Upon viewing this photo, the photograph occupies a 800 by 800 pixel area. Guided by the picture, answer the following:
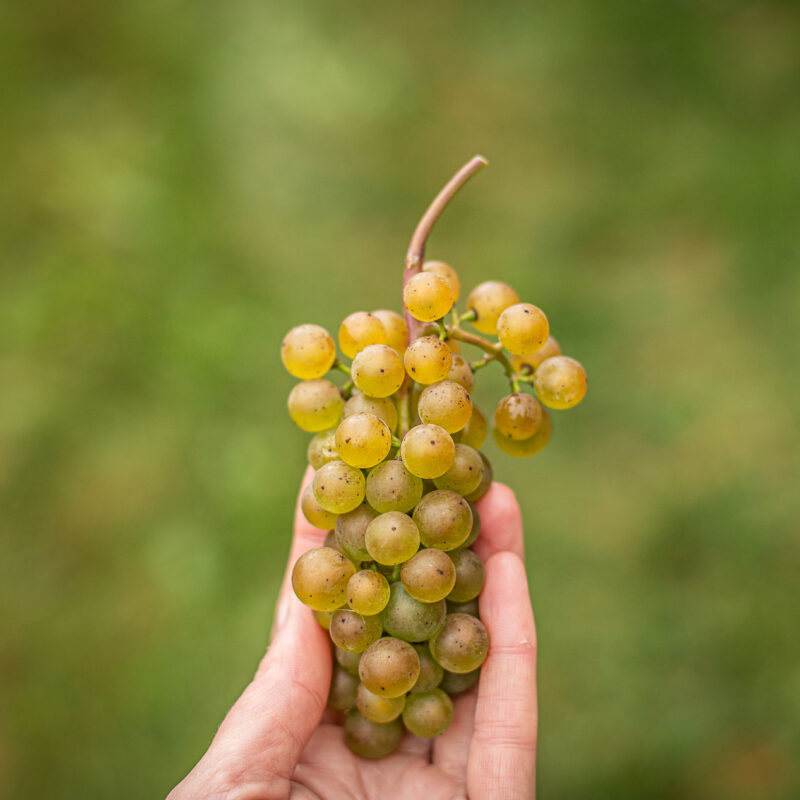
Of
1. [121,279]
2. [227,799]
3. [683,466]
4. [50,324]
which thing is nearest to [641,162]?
[683,466]

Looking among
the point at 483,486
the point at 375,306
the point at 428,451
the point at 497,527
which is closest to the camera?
the point at 428,451

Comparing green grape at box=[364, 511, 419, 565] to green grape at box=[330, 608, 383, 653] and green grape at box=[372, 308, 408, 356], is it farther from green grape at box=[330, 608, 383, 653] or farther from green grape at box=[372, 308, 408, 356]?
green grape at box=[372, 308, 408, 356]

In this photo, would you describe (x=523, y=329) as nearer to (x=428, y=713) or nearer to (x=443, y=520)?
(x=443, y=520)

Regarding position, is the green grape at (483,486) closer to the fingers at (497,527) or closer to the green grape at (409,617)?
the fingers at (497,527)

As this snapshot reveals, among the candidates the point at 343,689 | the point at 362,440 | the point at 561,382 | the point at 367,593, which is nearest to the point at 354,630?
the point at 367,593

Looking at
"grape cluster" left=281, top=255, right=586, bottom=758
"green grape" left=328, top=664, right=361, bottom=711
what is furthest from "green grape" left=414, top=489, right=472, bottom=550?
"green grape" left=328, top=664, right=361, bottom=711

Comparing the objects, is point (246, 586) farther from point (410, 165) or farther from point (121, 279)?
point (410, 165)

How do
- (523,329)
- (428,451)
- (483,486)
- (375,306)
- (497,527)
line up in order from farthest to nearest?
(375,306), (497,527), (483,486), (523,329), (428,451)
